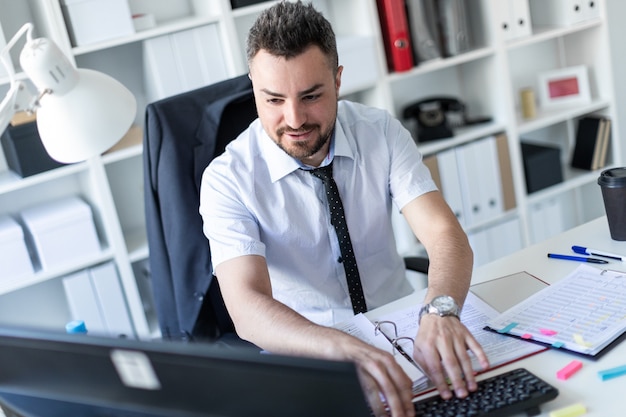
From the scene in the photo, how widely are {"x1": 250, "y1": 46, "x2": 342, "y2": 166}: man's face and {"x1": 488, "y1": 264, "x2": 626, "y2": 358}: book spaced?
2.02 feet

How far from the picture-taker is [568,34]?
3.65m

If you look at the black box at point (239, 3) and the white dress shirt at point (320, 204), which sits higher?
the black box at point (239, 3)

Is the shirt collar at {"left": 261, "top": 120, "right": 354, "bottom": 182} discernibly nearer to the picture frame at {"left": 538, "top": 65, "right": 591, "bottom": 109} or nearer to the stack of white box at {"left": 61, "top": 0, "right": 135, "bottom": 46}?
the stack of white box at {"left": 61, "top": 0, "right": 135, "bottom": 46}

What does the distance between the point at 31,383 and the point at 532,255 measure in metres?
1.21

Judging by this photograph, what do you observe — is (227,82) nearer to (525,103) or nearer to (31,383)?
(31,383)

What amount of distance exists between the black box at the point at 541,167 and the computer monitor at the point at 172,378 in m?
2.76

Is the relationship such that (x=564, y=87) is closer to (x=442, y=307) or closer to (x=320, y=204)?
(x=320, y=204)

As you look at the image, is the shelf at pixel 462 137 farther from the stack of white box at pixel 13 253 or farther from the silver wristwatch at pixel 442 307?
the silver wristwatch at pixel 442 307

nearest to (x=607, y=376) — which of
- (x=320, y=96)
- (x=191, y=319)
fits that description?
(x=320, y=96)

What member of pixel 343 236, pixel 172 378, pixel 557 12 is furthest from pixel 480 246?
pixel 172 378

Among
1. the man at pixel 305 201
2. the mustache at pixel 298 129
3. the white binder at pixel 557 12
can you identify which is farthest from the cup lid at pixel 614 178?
the white binder at pixel 557 12

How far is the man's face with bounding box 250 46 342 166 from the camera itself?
5.55ft

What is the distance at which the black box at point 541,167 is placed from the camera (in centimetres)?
341

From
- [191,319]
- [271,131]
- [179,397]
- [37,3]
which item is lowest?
[191,319]
